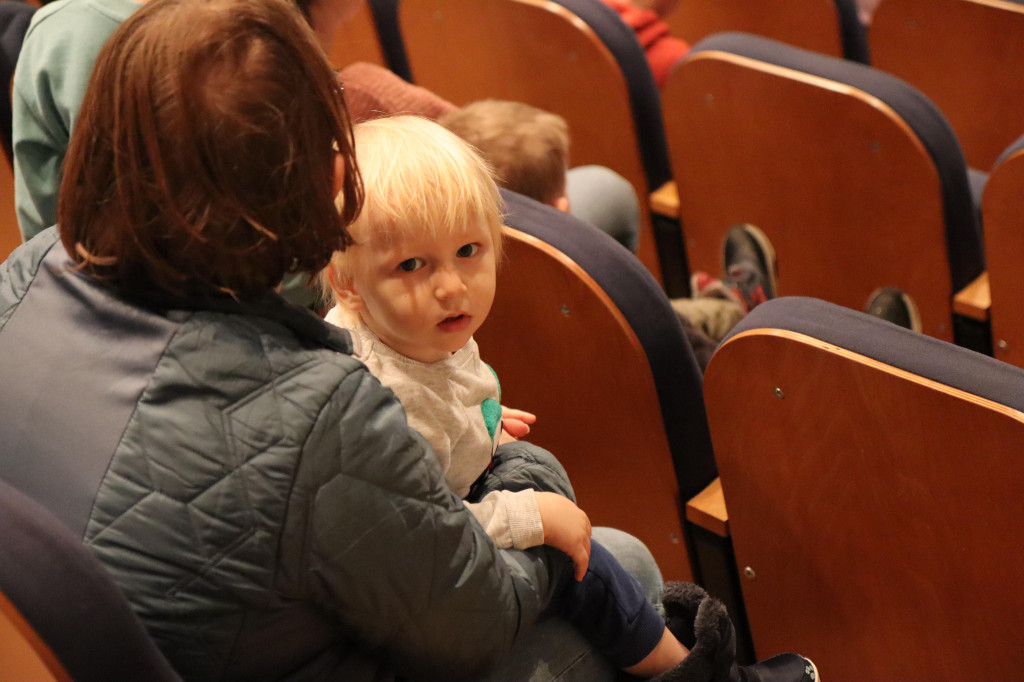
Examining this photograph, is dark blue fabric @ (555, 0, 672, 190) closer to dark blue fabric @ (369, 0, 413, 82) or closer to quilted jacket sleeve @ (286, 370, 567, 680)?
dark blue fabric @ (369, 0, 413, 82)

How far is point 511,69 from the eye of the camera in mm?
1776

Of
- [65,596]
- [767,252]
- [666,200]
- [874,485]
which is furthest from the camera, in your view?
[666,200]

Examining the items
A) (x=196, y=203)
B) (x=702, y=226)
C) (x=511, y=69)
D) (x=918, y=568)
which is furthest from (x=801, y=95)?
(x=196, y=203)

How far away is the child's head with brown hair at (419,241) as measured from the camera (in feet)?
2.71

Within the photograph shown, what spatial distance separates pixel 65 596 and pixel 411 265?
0.41 m

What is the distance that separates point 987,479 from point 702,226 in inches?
37.0

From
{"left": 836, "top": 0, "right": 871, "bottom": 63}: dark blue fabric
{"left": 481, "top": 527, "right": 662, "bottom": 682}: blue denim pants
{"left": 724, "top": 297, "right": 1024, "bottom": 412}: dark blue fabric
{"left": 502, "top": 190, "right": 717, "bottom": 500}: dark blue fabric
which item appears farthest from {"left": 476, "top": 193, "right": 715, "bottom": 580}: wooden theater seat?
{"left": 836, "top": 0, "right": 871, "bottom": 63}: dark blue fabric

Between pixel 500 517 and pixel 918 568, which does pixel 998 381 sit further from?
pixel 500 517

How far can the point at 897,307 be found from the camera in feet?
4.88

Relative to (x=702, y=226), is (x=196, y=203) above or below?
above

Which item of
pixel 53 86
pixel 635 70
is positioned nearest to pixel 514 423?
pixel 53 86

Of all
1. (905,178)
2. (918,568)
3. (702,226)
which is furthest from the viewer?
(702,226)

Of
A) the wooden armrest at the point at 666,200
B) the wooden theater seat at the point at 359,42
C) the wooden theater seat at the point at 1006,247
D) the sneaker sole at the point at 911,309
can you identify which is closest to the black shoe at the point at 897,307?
the sneaker sole at the point at 911,309

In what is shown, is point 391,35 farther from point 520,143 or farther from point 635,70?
point 520,143
